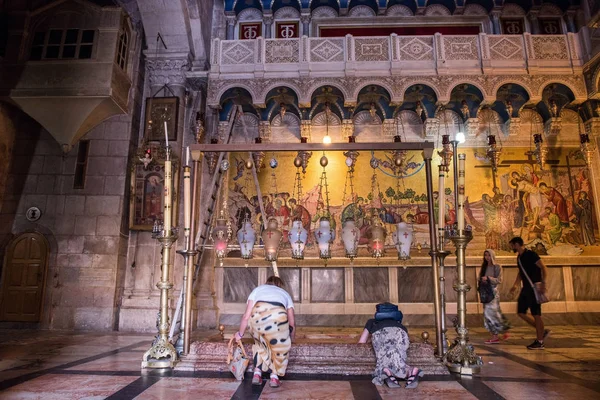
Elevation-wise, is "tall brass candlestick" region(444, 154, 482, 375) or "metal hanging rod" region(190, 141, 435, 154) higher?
"metal hanging rod" region(190, 141, 435, 154)

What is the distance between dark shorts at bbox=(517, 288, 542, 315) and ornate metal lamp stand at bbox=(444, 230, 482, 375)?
8.02 ft

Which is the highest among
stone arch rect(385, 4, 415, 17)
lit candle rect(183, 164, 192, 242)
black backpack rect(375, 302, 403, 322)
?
stone arch rect(385, 4, 415, 17)

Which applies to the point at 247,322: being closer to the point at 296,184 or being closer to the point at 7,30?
the point at 296,184

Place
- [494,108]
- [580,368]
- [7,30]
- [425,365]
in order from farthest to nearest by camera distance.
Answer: [494,108]
[7,30]
[580,368]
[425,365]

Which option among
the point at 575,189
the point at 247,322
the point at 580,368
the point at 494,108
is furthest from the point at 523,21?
the point at 247,322

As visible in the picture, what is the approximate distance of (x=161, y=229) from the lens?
198 inches

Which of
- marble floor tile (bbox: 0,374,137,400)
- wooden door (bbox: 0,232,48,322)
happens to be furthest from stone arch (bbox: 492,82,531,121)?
wooden door (bbox: 0,232,48,322)

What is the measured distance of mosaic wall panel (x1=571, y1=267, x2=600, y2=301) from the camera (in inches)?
385

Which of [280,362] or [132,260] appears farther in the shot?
[132,260]

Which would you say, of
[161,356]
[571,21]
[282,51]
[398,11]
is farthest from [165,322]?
[571,21]

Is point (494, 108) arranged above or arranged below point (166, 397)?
above

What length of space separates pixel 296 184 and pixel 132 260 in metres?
4.51

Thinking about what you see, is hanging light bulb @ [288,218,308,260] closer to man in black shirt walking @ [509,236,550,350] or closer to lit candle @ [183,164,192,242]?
lit candle @ [183,164,192,242]

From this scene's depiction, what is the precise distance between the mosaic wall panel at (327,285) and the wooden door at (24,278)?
6405mm
